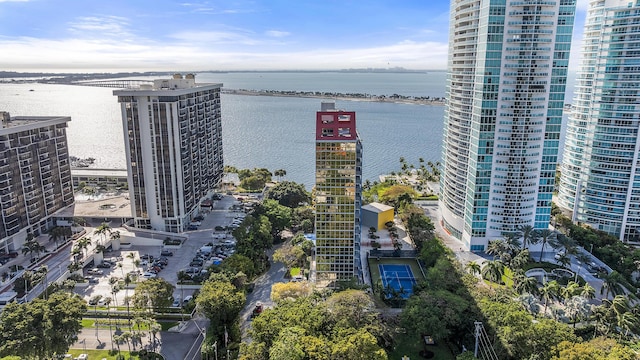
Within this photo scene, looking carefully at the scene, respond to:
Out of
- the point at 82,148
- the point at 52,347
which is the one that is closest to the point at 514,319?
the point at 52,347

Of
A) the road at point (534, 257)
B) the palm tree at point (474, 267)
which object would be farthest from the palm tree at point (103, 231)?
the palm tree at point (474, 267)

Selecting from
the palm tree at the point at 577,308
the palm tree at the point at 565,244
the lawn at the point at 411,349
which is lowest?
the lawn at the point at 411,349

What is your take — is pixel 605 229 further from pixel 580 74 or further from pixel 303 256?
pixel 303 256

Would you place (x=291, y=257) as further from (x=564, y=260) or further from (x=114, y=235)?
(x=564, y=260)

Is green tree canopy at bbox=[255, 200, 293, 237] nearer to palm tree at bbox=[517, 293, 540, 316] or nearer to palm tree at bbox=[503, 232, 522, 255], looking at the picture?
palm tree at bbox=[503, 232, 522, 255]

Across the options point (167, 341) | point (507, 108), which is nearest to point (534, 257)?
point (507, 108)

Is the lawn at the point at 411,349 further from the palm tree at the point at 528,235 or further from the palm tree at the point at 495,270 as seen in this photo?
the palm tree at the point at 528,235

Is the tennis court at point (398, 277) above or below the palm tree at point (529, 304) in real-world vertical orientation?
below
